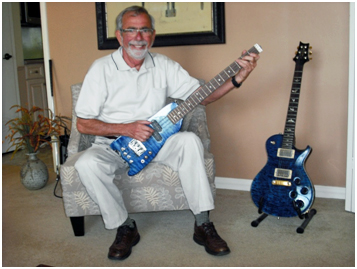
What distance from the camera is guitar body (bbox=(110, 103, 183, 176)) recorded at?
2104mm

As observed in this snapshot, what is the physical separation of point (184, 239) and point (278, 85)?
1.09 m

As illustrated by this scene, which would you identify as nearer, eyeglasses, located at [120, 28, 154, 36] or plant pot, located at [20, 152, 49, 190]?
eyeglasses, located at [120, 28, 154, 36]

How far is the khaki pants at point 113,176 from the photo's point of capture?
2.00m

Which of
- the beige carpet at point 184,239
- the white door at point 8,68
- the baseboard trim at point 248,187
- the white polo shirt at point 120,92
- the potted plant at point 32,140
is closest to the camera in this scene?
the beige carpet at point 184,239

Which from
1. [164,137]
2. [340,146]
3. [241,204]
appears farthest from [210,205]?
[340,146]

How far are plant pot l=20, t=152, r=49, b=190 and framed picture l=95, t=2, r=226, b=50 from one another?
107cm

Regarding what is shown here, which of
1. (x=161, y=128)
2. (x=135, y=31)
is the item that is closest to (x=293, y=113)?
(x=161, y=128)

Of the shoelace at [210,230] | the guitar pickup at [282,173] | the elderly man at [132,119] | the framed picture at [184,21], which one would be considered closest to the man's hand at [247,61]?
→ the elderly man at [132,119]

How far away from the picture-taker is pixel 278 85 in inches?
103

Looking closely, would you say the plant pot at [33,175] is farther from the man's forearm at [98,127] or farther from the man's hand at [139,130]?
the man's hand at [139,130]

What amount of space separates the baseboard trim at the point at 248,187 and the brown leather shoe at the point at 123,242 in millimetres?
936

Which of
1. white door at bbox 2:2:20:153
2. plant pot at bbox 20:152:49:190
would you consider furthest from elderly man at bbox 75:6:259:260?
white door at bbox 2:2:20:153

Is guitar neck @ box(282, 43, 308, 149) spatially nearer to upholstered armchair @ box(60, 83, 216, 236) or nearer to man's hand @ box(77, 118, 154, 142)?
upholstered armchair @ box(60, 83, 216, 236)

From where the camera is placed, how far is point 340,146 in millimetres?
2545
